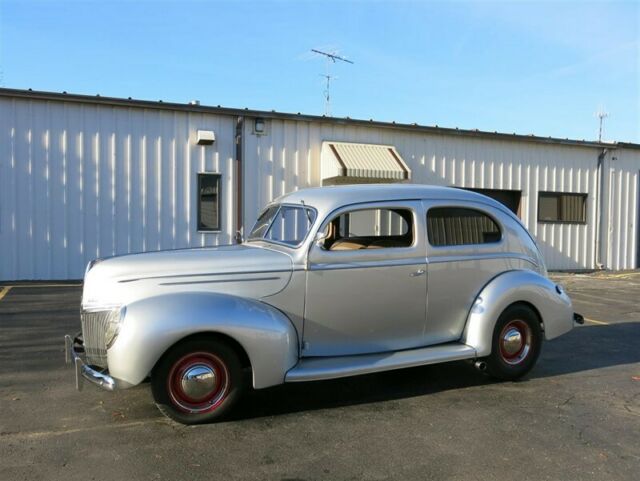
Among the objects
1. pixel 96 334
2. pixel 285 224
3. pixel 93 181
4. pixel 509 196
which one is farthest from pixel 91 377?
pixel 509 196

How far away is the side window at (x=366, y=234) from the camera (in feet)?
17.5

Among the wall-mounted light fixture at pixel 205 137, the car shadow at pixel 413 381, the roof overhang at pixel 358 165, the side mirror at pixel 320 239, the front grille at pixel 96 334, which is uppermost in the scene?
the wall-mounted light fixture at pixel 205 137

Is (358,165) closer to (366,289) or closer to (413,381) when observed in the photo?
(413,381)

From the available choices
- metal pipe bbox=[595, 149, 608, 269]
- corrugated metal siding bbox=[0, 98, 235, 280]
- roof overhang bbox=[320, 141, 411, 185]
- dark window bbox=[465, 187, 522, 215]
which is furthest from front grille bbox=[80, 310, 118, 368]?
metal pipe bbox=[595, 149, 608, 269]

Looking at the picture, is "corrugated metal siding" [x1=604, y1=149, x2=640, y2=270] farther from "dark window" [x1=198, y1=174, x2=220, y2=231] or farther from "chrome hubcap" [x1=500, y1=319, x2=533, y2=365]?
"chrome hubcap" [x1=500, y1=319, x2=533, y2=365]

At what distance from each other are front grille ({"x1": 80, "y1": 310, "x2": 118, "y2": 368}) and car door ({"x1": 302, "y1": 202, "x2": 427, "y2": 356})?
1598 mm

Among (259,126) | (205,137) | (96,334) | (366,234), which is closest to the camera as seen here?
(96,334)

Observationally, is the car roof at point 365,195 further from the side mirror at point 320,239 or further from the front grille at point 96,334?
the front grille at point 96,334

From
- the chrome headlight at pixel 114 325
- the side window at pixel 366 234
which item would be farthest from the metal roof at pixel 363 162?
the chrome headlight at pixel 114 325

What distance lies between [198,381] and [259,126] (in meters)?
9.84

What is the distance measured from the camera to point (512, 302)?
→ 18.4ft

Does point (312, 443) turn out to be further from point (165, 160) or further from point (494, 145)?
point (494, 145)

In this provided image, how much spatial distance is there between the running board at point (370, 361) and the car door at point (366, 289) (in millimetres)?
90

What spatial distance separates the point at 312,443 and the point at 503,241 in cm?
299
